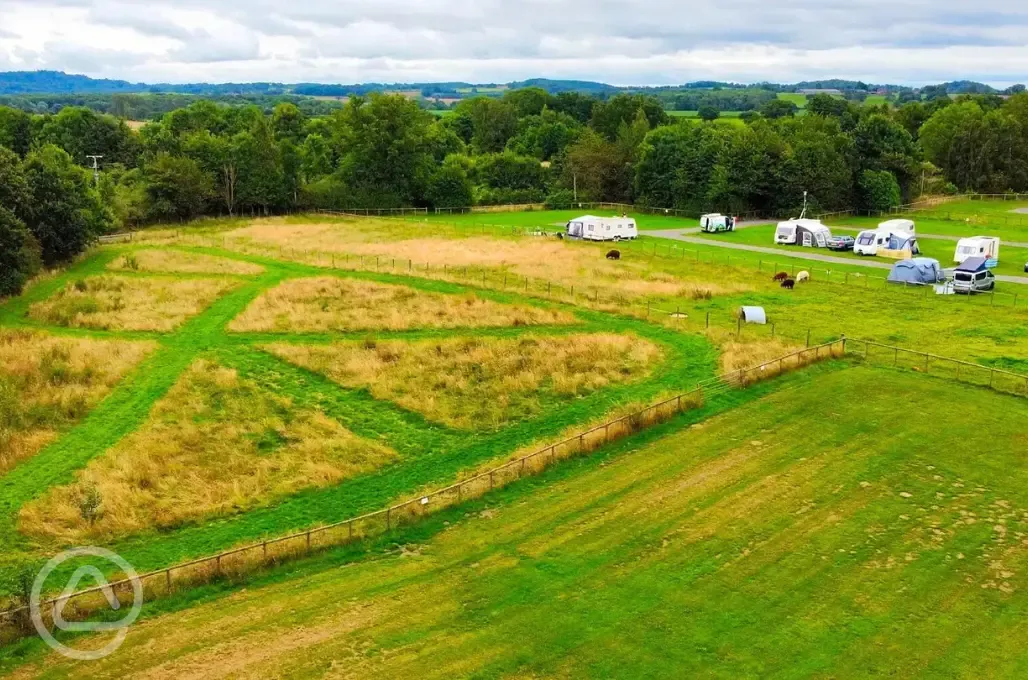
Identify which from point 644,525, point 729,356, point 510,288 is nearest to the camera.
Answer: point 644,525

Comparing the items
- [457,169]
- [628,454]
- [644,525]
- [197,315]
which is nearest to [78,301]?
[197,315]

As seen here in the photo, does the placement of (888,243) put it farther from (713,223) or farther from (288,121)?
(288,121)

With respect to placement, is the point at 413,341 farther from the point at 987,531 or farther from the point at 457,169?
the point at 457,169

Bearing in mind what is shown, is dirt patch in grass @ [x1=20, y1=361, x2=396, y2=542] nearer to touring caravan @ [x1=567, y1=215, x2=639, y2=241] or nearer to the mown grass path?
the mown grass path

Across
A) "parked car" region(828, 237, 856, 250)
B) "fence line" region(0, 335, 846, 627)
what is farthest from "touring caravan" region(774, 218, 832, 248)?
"fence line" region(0, 335, 846, 627)

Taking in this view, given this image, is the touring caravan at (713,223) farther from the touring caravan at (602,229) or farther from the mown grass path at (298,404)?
the mown grass path at (298,404)

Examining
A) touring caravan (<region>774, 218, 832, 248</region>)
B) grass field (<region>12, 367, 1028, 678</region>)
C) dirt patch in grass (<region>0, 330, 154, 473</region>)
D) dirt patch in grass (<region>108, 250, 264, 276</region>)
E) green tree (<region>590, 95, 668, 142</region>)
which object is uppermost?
green tree (<region>590, 95, 668, 142</region>)

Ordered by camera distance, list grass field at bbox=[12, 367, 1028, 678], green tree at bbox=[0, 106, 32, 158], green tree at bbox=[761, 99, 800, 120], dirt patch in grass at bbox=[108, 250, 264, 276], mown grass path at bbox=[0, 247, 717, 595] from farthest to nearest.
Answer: green tree at bbox=[761, 99, 800, 120] < green tree at bbox=[0, 106, 32, 158] < dirt patch in grass at bbox=[108, 250, 264, 276] < mown grass path at bbox=[0, 247, 717, 595] < grass field at bbox=[12, 367, 1028, 678]

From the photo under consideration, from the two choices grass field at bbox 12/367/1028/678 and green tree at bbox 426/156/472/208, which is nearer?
grass field at bbox 12/367/1028/678
